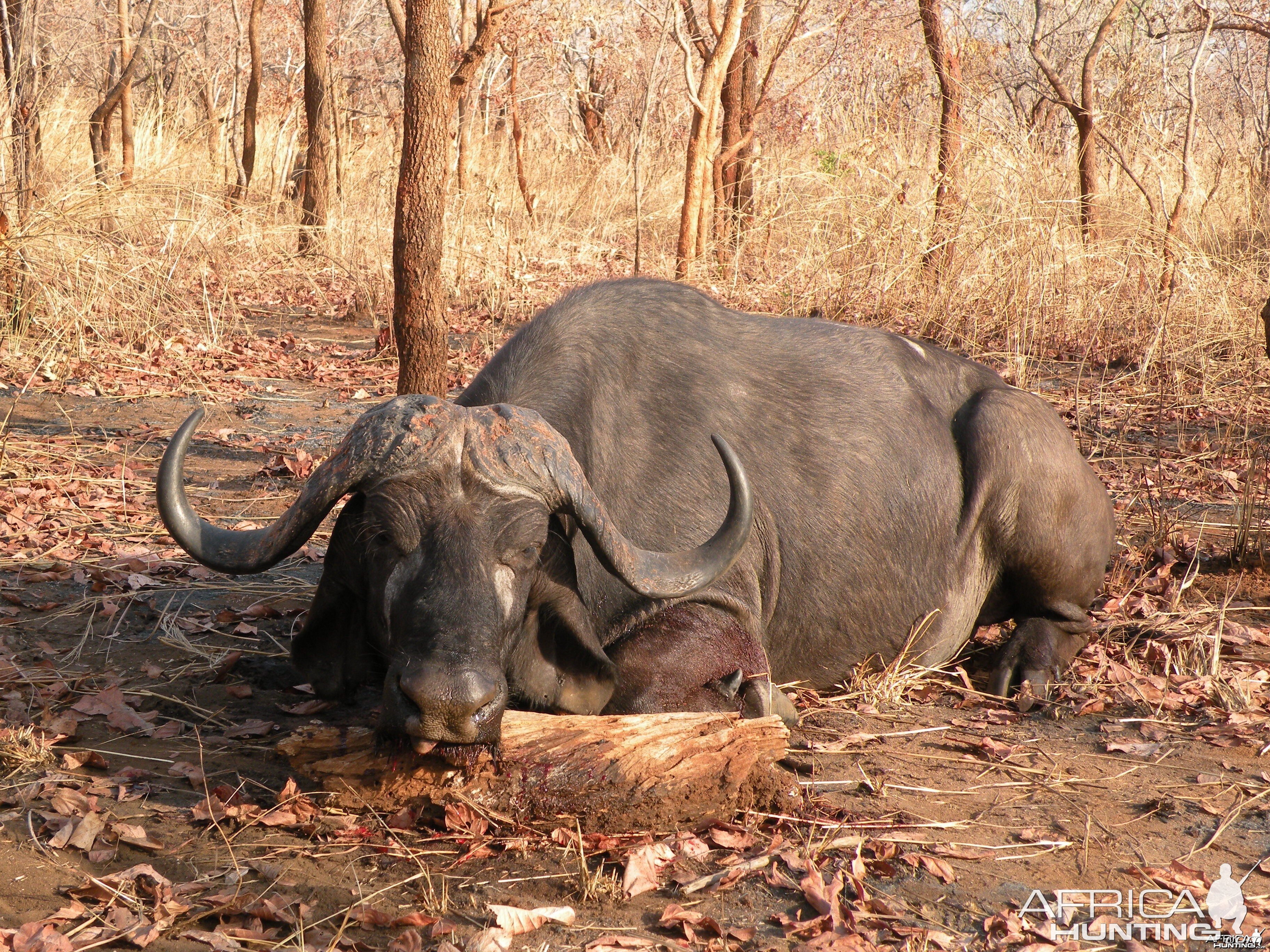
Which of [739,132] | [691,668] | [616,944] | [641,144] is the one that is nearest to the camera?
[616,944]

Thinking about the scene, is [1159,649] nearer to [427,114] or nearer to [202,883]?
[202,883]

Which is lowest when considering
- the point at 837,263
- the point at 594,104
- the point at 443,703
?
the point at 443,703

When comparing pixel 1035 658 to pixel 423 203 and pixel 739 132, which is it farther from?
pixel 739 132

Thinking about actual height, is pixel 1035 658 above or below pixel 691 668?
below

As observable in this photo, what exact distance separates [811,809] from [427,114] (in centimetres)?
418

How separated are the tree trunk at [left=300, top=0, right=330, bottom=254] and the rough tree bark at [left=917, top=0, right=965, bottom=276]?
6115 millimetres

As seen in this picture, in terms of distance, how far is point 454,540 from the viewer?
3051 millimetres

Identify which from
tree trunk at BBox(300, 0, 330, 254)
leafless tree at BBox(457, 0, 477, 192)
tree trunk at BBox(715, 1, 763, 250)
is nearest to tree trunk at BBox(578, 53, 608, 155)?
leafless tree at BBox(457, 0, 477, 192)

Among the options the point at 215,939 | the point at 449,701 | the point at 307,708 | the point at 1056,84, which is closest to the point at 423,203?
the point at 307,708

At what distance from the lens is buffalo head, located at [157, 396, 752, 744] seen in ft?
9.53

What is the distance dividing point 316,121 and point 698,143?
15.3 ft

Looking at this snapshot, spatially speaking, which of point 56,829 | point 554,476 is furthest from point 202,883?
point 554,476

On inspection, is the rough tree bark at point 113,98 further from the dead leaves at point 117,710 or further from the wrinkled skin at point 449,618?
the wrinkled skin at point 449,618

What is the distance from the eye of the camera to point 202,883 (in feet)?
9.45
